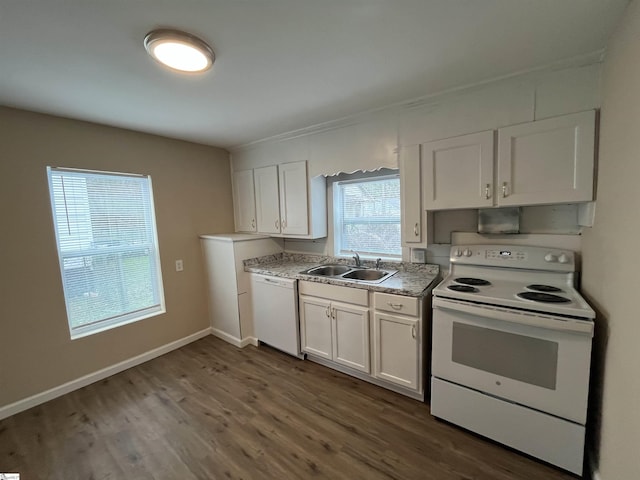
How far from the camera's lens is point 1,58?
4.77ft

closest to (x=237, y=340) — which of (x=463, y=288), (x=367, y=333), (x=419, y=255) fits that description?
(x=367, y=333)

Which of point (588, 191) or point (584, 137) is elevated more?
point (584, 137)

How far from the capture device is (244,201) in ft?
11.8

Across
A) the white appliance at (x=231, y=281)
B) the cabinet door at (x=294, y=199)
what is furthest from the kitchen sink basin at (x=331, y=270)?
the white appliance at (x=231, y=281)

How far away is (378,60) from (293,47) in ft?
1.71

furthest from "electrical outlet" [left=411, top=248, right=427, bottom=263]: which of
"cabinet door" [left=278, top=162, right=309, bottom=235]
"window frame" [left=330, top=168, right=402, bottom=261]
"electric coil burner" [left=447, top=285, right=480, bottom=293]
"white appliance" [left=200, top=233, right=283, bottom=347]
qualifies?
"white appliance" [left=200, top=233, right=283, bottom=347]

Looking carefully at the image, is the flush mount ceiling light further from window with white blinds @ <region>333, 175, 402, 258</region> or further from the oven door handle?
the oven door handle

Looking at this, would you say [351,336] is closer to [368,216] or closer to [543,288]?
[368,216]

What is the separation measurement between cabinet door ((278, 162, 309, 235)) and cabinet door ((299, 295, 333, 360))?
0.83 meters

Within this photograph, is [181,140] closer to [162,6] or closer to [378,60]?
[162,6]

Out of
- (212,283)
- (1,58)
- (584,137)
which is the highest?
(1,58)

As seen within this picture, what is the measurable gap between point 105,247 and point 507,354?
3451 mm

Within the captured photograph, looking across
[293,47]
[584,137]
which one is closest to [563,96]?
[584,137]

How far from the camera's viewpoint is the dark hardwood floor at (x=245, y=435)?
160 centimetres
